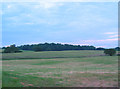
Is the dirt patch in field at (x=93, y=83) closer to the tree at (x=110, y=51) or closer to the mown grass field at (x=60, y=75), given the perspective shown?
the mown grass field at (x=60, y=75)

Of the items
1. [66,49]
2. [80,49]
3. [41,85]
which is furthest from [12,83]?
[80,49]

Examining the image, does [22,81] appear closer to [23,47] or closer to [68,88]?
[68,88]

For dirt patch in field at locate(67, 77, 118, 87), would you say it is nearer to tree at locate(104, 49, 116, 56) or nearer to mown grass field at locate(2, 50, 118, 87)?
mown grass field at locate(2, 50, 118, 87)

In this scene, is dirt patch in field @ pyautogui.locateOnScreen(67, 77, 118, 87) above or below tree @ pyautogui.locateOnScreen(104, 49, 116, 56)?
below

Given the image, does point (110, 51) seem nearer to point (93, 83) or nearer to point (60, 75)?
point (60, 75)

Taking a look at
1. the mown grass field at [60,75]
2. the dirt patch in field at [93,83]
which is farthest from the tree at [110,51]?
the dirt patch in field at [93,83]

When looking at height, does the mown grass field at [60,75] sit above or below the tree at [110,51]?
below

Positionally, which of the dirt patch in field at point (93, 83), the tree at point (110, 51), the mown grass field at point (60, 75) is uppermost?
the tree at point (110, 51)

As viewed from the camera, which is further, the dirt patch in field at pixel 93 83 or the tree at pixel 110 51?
the tree at pixel 110 51

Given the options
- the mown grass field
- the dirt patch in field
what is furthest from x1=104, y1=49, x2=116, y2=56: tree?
the dirt patch in field

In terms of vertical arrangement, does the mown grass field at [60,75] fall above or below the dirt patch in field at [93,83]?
above

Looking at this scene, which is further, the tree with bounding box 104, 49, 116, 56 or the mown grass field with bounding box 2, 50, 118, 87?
the tree with bounding box 104, 49, 116, 56

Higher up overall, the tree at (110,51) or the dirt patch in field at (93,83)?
the tree at (110,51)

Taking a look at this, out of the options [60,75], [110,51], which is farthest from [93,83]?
[110,51]
